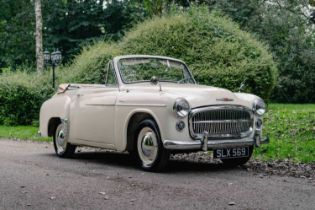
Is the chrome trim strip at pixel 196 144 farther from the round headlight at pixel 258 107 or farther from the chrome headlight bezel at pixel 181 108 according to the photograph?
the round headlight at pixel 258 107

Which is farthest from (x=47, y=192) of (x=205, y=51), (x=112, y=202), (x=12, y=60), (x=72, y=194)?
(x=12, y=60)

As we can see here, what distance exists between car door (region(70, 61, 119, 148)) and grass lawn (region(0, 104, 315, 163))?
285 centimetres

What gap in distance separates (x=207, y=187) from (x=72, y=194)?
63.5 inches

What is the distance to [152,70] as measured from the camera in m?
9.78

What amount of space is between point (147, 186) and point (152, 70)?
3.43 m

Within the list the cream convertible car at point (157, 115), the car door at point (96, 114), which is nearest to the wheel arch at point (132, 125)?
the cream convertible car at point (157, 115)

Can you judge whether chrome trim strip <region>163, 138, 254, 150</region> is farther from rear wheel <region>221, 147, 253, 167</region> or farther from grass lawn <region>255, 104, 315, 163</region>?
grass lawn <region>255, 104, 315, 163</region>

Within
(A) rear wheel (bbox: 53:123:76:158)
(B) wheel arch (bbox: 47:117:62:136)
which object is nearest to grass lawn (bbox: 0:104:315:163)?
(A) rear wheel (bbox: 53:123:76:158)

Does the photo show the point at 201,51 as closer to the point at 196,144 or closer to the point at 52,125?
the point at 52,125

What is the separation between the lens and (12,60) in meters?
43.8

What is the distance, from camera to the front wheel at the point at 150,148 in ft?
25.4

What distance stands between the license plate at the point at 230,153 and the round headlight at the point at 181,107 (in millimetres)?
745

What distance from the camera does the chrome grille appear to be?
25.3 ft

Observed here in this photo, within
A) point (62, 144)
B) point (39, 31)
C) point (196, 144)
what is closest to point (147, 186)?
point (196, 144)
